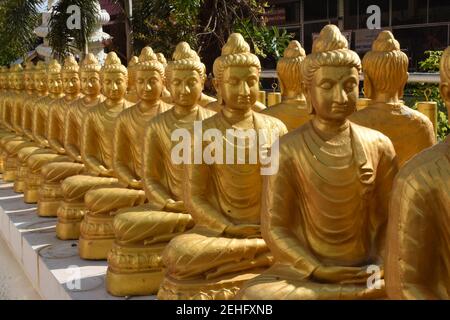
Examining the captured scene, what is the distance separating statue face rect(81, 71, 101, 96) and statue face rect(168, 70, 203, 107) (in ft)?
6.45

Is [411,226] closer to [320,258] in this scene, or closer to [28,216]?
[320,258]

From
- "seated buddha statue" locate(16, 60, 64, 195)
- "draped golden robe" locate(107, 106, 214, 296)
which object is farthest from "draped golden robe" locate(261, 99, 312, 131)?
"seated buddha statue" locate(16, 60, 64, 195)

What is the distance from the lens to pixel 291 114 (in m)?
4.73

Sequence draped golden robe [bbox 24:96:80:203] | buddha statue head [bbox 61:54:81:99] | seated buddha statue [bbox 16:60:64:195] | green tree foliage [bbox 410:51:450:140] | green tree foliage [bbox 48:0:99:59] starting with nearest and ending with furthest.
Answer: green tree foliage [bbox 410:51:450:140]
buddha statue head [bbox 61:54:81:99]
draped golden robe [bbox 24:96:80:203]
seated buddha statue [bbox 16:60:64:195]
green tree foliage [bbox 48:0:99:59]

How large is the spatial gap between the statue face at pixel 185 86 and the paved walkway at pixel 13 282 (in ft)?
5.92

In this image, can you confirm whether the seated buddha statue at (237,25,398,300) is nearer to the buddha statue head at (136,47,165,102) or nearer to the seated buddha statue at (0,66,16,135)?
the buddha statue head at (136,47,165,102)

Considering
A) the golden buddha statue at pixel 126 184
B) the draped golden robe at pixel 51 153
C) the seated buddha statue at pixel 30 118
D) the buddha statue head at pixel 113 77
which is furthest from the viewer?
the seated buddha statue at pixel 30 118

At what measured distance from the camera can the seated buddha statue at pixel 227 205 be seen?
3.36 meters

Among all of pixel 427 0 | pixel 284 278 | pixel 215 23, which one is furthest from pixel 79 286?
pixel 427 0

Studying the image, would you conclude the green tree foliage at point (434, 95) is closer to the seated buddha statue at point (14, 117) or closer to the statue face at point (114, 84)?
the statue face at point (114, 84)

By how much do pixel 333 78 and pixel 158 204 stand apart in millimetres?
1783

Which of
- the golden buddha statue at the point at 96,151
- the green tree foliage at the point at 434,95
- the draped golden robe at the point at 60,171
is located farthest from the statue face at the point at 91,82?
the green tree foliage at the point at 434,95

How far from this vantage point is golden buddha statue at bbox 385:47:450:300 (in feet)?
6.99
